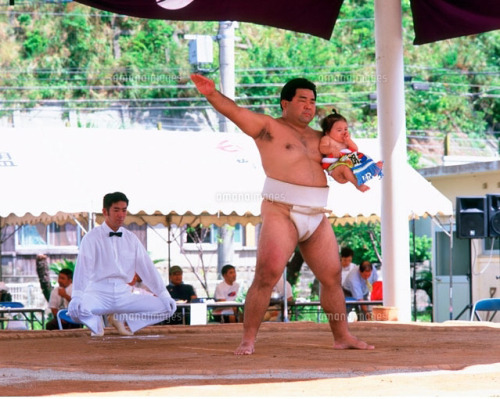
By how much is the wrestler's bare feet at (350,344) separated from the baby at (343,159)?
2.33 ft

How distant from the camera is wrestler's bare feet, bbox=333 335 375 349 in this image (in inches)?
183

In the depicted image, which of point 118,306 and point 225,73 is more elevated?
point 225,73

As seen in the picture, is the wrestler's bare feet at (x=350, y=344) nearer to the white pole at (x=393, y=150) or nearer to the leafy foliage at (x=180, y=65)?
the white pole at (x=393, y=150)

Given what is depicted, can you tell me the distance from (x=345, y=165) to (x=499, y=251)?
28.6 feet

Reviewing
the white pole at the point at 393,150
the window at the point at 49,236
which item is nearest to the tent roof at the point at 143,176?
the white pole at the point at 393,150

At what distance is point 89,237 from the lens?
6.09 meters

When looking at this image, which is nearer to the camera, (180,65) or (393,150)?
(393,150)

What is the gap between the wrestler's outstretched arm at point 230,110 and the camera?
4.45 meters

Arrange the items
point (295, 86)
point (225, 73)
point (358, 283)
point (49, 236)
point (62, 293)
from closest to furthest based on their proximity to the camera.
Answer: point (295, 86)
point (62, 293)
point (358, 283)
point (225, 73)
point (49, 236)

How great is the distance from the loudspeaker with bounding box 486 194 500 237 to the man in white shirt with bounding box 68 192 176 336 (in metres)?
4.07

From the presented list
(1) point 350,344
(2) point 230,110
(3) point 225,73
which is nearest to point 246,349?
(1) point 350,344

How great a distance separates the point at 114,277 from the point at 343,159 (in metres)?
2.10

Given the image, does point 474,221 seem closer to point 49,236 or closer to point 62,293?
point 62,293

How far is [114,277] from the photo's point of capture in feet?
20.0
